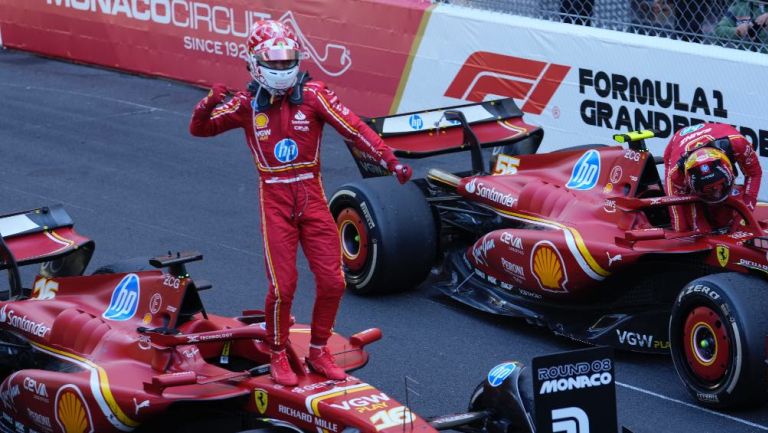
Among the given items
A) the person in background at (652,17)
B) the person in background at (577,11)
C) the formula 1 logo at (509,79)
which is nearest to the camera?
the person in background at (652,17)

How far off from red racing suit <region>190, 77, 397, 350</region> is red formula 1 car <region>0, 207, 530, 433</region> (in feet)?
0.83

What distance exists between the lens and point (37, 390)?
19.5ft

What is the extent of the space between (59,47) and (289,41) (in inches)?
478

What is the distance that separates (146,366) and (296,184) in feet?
3.60

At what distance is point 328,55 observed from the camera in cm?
1373

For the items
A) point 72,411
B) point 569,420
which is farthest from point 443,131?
point 569,420

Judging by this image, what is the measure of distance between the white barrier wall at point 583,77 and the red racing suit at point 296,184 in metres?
5.24

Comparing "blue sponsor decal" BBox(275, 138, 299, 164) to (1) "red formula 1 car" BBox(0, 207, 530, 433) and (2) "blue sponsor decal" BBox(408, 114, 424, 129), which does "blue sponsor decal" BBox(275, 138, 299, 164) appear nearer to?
(1) "red formula 1 car" BBox(0, 207, 530, 433)

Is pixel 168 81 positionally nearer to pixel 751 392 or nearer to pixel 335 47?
pixel 335 47

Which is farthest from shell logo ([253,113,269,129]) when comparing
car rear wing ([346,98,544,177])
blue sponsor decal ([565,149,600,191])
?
blue sponsor decal ([565,149,600,191])

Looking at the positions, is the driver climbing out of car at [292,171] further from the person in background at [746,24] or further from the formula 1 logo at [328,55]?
the formula 1 logo at [328,55]

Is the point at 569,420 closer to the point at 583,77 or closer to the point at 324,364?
the point at 324,364

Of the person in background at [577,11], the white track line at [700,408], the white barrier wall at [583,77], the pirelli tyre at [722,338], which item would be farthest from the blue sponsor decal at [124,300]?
the person in background at [577,11]

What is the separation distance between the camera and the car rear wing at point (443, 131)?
8594 mm
